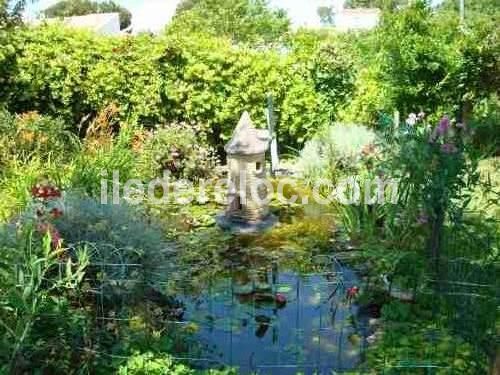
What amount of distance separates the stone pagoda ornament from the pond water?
112cm

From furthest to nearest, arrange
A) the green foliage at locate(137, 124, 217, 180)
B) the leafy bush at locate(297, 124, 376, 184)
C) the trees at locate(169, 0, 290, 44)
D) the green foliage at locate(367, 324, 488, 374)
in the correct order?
the trees at locate(169, 0, 290, 44), the green foliage at locate(137, 124, 217, 180), the leafy bush at locate(297, 124, 376, 184), the green foliage at locate(367, 324, 488, 374)

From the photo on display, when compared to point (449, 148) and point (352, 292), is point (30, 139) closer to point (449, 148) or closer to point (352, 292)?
point (352, 292)

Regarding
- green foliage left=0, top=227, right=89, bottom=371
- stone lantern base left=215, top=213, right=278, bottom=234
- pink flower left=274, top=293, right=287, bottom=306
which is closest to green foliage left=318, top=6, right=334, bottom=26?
stone lantern base left=215, top=213, right=278, bottom=234

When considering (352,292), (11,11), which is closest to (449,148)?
(352,292)

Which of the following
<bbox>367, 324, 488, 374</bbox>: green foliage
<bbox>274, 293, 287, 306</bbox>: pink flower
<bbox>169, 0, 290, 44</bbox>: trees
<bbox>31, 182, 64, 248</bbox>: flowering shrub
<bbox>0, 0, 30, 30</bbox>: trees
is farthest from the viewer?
<bbox>169, 0, 290, 44</bbox>: trees

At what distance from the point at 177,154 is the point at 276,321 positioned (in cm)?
455

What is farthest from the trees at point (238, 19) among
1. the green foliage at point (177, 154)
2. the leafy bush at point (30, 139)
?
the leafy bush at point (30, 139)

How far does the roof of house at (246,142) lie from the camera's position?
6374 mm

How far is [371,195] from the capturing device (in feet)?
20.5

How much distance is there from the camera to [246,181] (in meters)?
6.46

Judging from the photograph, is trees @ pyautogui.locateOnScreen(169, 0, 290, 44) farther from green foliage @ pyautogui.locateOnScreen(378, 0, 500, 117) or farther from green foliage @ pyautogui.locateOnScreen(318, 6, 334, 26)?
green foliage @ pyautogui.locateOnScreen(318, 6, 334, 26)

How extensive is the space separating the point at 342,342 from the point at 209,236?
7.98 ft

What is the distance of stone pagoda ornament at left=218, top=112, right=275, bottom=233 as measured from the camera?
253 inches

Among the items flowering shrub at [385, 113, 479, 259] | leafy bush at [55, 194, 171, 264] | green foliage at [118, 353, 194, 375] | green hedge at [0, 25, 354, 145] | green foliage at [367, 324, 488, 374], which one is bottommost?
green foliage at [367, 324, 488, 374]
